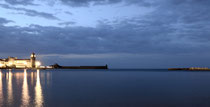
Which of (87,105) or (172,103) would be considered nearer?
(87,105)

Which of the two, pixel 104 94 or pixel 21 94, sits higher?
pixel 21 94

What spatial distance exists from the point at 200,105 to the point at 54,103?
12.3 m

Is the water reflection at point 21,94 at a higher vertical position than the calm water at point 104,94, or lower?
higher

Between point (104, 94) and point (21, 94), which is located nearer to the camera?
point (21, 94)

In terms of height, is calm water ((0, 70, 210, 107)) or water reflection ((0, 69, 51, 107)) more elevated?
water reflection ((0, 69, 51, 107))

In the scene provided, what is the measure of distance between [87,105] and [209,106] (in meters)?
9.83

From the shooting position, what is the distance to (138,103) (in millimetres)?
20953

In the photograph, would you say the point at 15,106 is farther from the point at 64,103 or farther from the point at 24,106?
the point at 64,103

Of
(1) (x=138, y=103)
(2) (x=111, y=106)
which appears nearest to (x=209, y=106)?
(1) (x=138, y=103)

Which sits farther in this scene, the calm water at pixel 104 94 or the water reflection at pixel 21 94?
the calm water at pixel 104 94

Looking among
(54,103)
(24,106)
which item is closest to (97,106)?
(54,103)

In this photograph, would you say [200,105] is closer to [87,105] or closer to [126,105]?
[126,105]

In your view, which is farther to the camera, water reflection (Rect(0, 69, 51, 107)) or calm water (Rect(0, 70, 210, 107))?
calm water (Rect(0, 70, 210, 107))

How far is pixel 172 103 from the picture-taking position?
21031 mm
